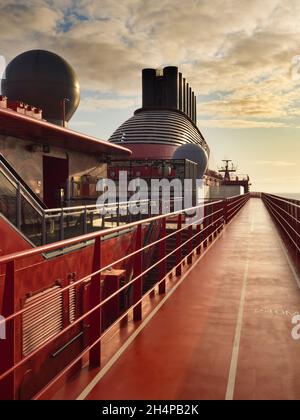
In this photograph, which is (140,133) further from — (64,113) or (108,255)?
(108,255)

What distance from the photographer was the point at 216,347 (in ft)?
16.1

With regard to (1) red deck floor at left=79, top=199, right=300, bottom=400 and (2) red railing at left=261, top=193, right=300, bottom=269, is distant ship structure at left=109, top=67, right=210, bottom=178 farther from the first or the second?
(1) red deck floor at left=79, top=199, right=300, bottom=400

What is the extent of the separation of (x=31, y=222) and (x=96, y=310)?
5291 mm

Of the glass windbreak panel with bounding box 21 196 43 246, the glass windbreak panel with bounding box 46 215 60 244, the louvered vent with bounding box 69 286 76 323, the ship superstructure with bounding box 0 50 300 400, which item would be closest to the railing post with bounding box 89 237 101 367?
the ship superstructure with bounding box 0 50 300 400

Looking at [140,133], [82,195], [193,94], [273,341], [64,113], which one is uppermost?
[193,94]

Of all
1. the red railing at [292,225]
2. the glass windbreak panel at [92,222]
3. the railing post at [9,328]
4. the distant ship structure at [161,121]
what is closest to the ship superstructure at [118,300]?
the railing post at [9,328]

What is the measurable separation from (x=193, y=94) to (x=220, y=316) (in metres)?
169

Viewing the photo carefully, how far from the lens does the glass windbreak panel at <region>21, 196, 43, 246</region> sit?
8.98 meters

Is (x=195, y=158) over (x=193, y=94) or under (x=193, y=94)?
under

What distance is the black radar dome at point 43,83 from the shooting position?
21.6m

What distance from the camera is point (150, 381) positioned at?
3965 mm

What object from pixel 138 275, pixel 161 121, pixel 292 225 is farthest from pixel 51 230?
pixel 161 121

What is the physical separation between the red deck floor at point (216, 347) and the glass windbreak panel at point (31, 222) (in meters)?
3.45
